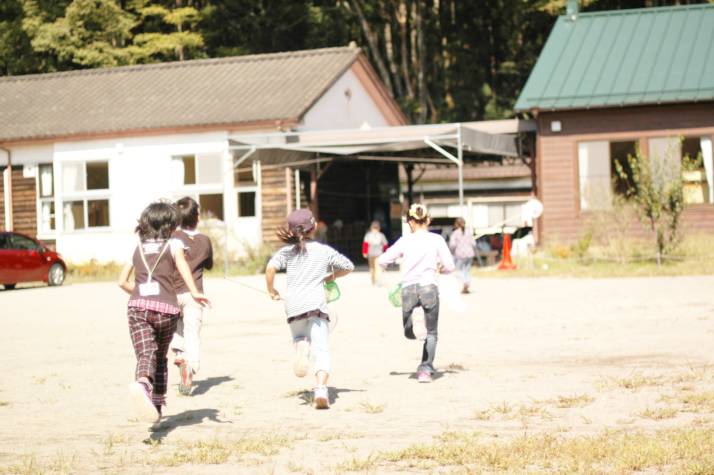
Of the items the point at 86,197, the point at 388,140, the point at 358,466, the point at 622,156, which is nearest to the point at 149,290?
the point at 358,466

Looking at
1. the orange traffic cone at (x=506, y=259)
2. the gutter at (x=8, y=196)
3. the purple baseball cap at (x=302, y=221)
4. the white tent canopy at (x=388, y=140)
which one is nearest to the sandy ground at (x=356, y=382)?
the purple baseball cap at (x=302, y=221)

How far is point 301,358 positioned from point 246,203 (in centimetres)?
2456

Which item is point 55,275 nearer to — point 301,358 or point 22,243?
point 22,243

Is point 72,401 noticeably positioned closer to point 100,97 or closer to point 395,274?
point 395,274

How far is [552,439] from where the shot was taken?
7254mm

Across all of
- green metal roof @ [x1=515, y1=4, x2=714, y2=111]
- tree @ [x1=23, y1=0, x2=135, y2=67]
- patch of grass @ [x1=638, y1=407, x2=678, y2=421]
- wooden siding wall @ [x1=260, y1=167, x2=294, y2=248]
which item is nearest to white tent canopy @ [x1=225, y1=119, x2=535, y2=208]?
green metal roof @ [x1=515, y1=4, x2=714, y2=111]

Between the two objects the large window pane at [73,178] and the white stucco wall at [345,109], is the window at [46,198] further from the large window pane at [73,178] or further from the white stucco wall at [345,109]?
the white stucco wall at [345,109]

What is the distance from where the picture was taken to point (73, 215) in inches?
1400

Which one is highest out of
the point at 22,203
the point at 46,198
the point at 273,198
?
the point at 46,198

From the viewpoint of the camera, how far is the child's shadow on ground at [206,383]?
1040cm

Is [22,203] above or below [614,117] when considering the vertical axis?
below

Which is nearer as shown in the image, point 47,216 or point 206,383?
point 206,383

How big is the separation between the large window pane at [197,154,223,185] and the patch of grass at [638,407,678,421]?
26.2 metres

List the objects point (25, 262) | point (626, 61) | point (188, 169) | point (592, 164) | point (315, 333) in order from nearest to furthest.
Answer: point (315, 333), point (25, 262), point (592, 164), point (626, 61), point (188, 169)
